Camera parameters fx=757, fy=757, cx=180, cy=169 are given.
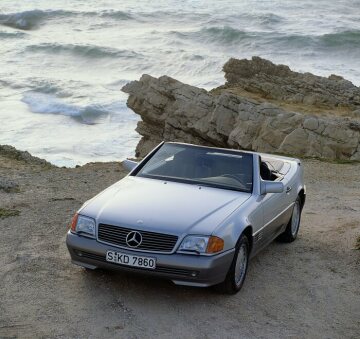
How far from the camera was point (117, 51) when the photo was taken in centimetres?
4800

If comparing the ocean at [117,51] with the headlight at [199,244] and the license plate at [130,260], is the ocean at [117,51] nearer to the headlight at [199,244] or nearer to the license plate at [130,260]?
the license plate at [130,260]

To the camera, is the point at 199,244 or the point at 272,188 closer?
the point at 199,244

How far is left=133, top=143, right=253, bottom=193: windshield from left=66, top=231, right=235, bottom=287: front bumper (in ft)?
4.34

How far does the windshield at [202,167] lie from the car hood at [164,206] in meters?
0.18

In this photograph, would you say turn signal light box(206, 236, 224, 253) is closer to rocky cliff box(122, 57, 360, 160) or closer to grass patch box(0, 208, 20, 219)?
grass patch box(0, 208, 20, 219)

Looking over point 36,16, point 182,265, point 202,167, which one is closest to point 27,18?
point 36,16

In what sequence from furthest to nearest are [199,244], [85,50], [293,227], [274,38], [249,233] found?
[274,38] → [85,50] → [293,227] → [249,233] → [199,244]

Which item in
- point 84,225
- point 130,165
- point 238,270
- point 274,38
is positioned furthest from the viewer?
point 274,38

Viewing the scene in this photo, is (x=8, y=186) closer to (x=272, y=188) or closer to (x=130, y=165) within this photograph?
(x=130, y=165)

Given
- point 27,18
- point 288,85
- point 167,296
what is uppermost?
point 167,296

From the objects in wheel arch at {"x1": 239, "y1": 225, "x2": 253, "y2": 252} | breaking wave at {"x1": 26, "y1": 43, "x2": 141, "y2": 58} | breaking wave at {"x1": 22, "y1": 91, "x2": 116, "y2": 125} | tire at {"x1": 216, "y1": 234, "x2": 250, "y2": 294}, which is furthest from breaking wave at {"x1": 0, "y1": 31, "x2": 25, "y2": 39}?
tire at {"x1": 216, "y1": 234, "x2": 250, "y2": 294}

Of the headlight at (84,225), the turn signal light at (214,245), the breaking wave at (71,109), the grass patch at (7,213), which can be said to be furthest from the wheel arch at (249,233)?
the breaking wave at (71,109)

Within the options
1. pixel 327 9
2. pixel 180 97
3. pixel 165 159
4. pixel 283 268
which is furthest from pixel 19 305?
pixel 327 9

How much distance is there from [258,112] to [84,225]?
12599 mm
